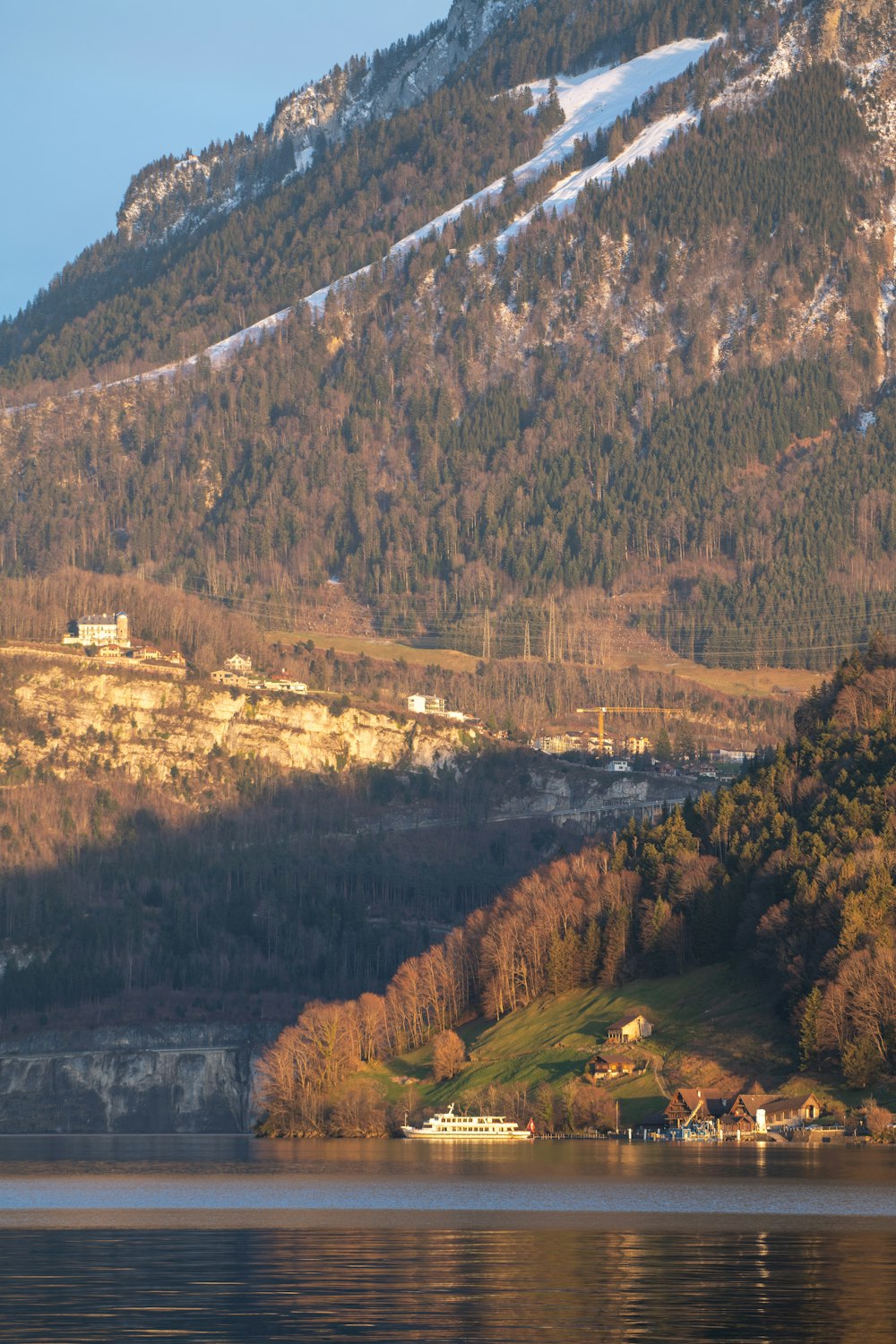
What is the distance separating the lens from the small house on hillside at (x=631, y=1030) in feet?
632

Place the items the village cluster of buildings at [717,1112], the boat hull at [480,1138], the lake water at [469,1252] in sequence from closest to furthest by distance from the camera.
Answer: the lake water at [469,1252] → the village cluster of buildings at [717,1112] → the boat hull at [480,1138]

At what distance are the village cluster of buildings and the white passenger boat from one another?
307 inches

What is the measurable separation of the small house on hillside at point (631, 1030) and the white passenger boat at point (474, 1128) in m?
10.0

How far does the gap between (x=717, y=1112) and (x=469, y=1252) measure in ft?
281

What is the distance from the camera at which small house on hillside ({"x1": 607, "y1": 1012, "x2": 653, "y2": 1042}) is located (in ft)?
632

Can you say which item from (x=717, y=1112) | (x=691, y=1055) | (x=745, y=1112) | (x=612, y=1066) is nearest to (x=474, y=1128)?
(x=612, y=1066)

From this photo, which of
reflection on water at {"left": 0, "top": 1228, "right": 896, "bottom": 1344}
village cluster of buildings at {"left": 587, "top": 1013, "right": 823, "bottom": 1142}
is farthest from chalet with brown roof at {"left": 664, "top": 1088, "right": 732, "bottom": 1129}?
reflection on water at {"left": 0, "top": 1228, "right": 896, "bottom": 1344}

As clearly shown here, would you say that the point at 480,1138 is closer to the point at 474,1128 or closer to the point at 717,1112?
the point at 474,1128

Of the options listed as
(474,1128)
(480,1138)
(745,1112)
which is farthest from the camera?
(474,1128)

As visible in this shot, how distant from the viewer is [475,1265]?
299 feet

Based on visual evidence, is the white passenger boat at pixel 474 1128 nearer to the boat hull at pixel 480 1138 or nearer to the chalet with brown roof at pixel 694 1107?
the boat hull at pixel 480 1138

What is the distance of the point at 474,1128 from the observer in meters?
190

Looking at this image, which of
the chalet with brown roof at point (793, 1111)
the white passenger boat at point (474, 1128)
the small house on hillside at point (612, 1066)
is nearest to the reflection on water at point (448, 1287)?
the chalet with brown roof at point (793, 1111)

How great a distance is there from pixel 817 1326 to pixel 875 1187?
4961 centimetres
